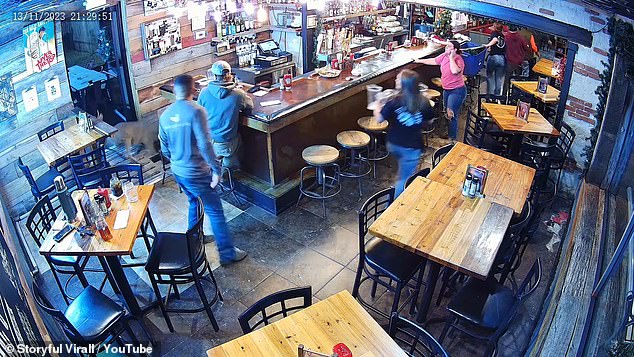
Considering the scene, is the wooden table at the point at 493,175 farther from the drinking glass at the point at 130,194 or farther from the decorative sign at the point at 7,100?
the decorative sign at the point at 7,100

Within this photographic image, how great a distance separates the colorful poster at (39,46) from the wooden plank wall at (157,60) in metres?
1.25

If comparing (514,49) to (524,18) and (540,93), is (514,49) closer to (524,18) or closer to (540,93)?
(540,93)

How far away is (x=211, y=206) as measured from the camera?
15.1 feet

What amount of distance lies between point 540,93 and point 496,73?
6.05ft

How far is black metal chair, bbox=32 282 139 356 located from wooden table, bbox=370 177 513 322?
6.76 ft

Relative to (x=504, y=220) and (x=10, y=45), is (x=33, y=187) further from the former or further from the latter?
(x=504, y=220)

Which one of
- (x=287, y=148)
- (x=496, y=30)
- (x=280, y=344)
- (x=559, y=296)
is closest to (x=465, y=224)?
(x=559, y=296)

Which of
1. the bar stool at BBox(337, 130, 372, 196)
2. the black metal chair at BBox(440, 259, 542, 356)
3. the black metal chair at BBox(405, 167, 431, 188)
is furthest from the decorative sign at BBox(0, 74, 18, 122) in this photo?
the black metal chair at BBox(440, 259, 542, 356)

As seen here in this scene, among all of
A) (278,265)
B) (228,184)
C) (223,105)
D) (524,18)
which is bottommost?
(278,265)

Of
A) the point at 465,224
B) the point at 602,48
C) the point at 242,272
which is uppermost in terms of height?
the point at 602,48

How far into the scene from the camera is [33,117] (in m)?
5.36

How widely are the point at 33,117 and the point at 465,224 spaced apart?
4.90 m

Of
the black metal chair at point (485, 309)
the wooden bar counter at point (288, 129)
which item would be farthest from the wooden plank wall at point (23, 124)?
the black metal chair at point (485, 309)

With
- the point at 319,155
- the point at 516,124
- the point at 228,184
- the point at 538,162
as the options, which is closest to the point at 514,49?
the point at 516,124
